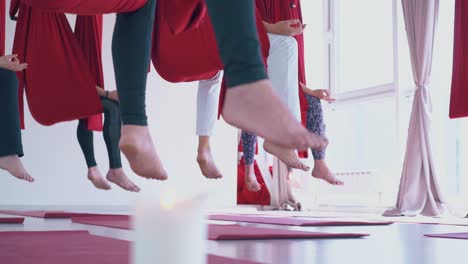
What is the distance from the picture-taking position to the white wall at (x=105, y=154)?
18.5ft

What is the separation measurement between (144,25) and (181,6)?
0.46 feet

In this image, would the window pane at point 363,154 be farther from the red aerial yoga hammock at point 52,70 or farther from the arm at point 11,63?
the arm at point 11,63

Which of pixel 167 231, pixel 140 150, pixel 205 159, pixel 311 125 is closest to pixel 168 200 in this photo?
pixel 167 231


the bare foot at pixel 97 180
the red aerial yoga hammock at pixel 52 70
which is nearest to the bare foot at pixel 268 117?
the red aerial yoga hammock at pixel 52 70

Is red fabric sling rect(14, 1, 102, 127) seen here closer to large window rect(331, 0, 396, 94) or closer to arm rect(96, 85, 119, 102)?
arm rect(96, 85, 119, 102)

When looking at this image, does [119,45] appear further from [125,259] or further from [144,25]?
[125,259]

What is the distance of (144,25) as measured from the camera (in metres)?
1.52

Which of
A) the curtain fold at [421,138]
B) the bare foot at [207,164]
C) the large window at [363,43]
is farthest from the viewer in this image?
the large window at [363,43]

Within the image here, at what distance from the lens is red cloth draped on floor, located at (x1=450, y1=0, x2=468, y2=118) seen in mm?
4566

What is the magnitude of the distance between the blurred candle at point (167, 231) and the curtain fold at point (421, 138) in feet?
14.3

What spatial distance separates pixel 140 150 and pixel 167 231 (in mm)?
1153

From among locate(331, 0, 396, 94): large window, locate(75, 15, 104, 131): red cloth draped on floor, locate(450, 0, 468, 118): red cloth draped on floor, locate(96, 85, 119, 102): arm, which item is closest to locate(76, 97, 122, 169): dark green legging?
locate(96, 85, 119, 102): arm

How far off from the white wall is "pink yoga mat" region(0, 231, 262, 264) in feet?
11.2

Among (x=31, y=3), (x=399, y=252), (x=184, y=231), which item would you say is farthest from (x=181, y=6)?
(x=184, y=231)
